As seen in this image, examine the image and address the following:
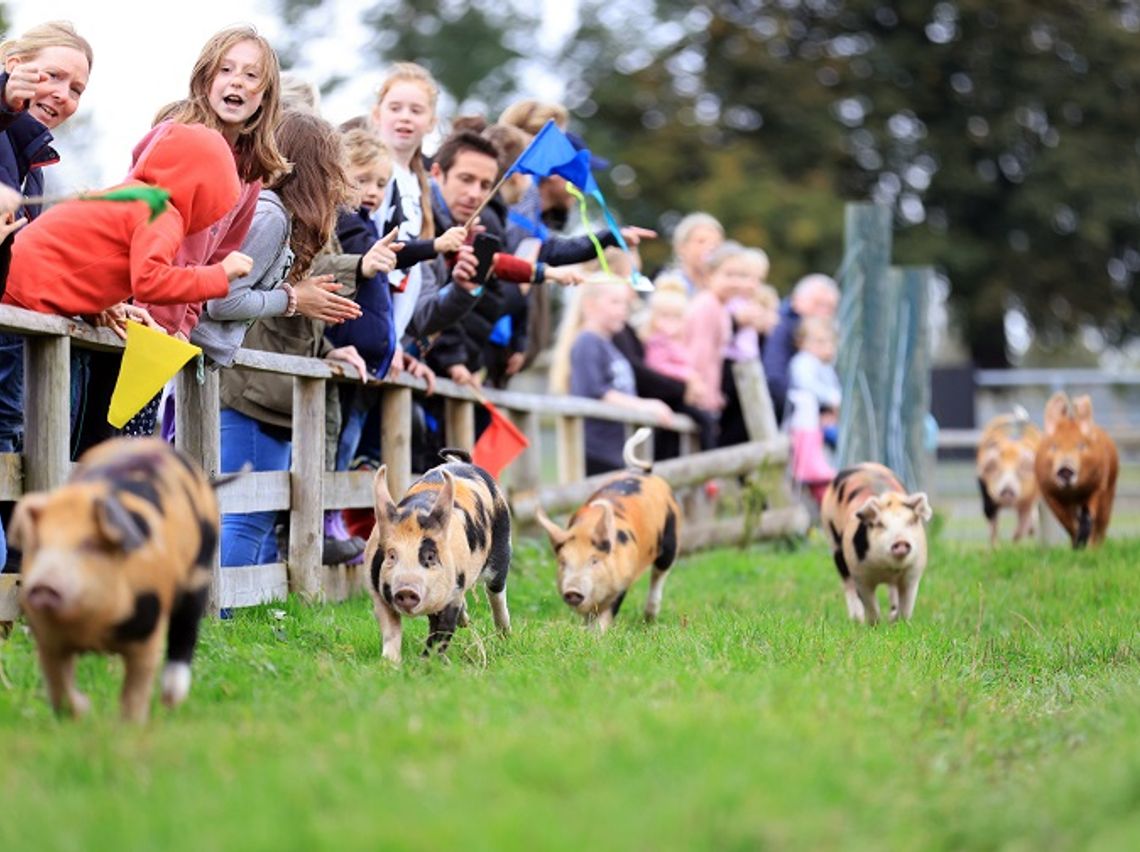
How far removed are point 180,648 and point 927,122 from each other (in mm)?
33356

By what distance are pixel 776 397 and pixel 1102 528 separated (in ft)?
15.1

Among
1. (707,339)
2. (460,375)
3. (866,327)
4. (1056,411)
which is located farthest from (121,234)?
(866,327)

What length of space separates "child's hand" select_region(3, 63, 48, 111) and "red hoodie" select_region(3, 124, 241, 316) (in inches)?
16.3

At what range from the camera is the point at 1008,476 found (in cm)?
1598

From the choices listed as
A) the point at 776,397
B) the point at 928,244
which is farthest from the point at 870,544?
the point at 928,244

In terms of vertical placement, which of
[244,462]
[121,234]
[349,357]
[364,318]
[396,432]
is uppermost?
[121,234]

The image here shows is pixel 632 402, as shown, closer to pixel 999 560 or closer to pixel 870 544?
pixel 999 560

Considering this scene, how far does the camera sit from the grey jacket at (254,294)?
26.5ft

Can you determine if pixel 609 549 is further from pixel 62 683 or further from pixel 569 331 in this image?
pixel 569 331

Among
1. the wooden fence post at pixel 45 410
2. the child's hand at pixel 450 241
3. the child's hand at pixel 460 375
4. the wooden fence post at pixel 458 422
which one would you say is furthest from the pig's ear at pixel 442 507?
the wooden fence post at pixel 458 422

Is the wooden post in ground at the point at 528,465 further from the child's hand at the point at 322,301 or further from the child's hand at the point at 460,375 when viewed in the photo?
the child's hand at the point at 322,301

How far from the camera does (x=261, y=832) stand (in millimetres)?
4449

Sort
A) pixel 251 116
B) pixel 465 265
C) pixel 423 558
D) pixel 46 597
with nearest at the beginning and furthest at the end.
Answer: pixel 46 597 → pixel 423 558 → pixel 251 116 → pixel 465 265

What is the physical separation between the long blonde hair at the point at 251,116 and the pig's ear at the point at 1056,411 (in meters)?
6.73
